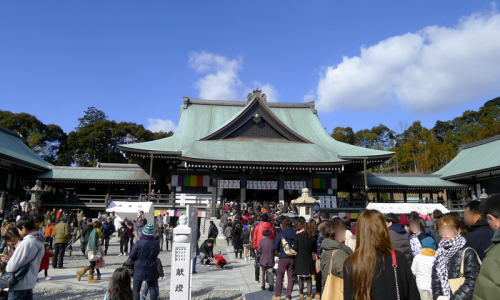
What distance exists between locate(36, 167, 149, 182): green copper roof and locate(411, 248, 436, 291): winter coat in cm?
2246

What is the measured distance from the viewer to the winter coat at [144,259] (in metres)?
5.12

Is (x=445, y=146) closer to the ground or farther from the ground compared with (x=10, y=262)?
farther from the ground

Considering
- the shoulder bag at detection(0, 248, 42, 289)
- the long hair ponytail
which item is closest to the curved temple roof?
the shoulder bag at detection(0, 248, 42, 289)

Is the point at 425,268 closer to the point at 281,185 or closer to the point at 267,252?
the point at 267,252

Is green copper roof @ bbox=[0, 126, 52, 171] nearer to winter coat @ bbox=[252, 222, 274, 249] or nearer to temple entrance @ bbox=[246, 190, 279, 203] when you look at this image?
temple entrance @ bbox=[246, 190, 279, 203]

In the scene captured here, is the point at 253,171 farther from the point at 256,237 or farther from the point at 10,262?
the point at 10,262

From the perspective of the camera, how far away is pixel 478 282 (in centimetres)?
224

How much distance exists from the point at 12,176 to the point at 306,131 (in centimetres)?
2347

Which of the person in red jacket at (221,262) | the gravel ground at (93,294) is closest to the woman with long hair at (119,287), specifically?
the gravel ground at (93,294)

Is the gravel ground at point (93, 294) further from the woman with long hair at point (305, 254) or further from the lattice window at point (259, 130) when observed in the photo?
the lattice window at point (259, 130)

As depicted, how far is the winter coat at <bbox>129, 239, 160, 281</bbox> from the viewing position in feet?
16.8

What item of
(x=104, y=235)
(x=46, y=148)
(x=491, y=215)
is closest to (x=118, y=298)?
(x=491, y=215)

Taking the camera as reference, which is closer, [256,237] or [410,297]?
[410,297]

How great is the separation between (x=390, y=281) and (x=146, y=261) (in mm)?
3999
